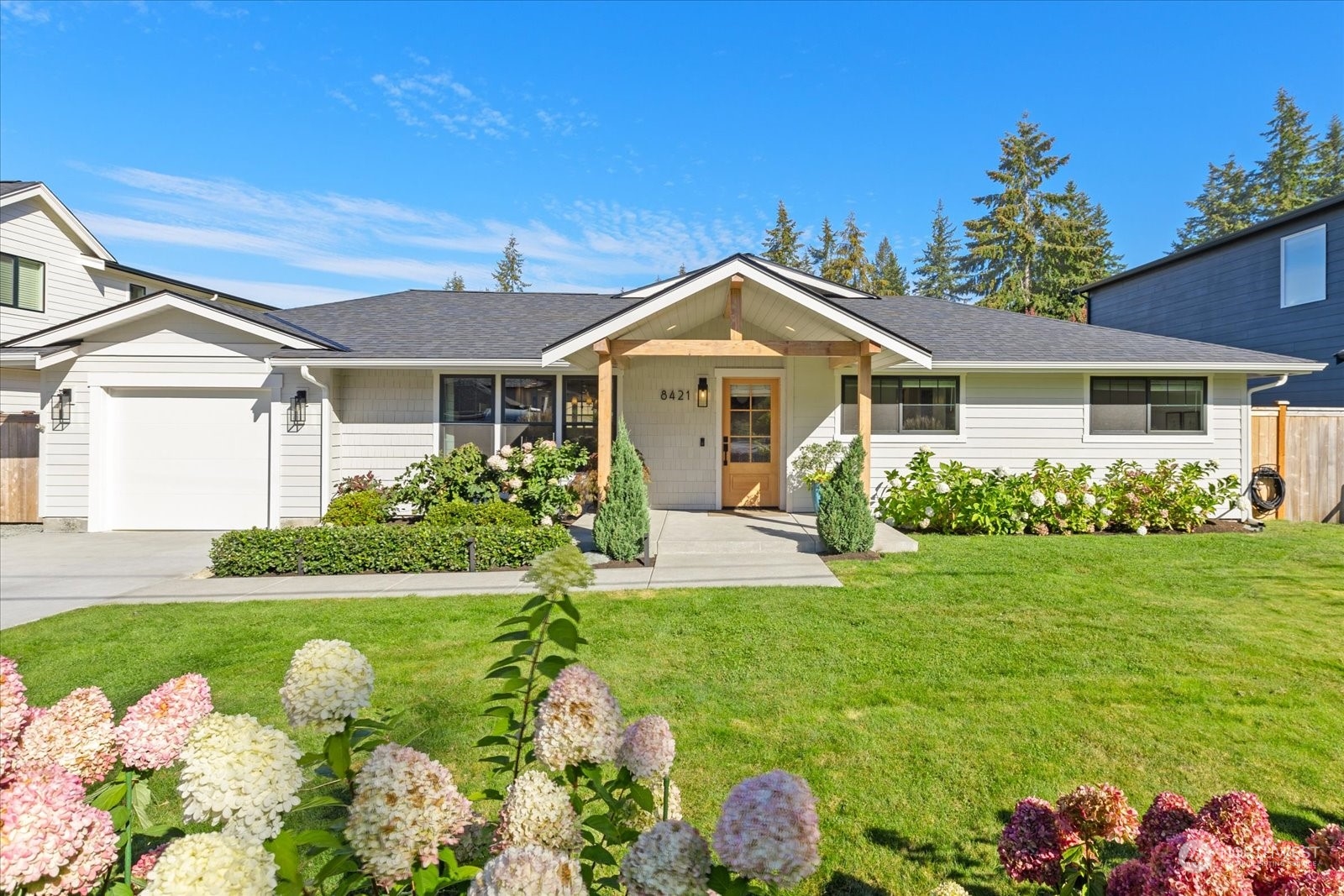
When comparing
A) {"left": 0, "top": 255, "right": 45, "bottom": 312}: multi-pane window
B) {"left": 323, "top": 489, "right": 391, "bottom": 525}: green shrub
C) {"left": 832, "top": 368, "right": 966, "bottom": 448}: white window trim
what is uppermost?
{"left": 0, "top": 255, "right": 45, "bottom": 312}: multi-pane window

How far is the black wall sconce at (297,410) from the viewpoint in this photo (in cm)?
914

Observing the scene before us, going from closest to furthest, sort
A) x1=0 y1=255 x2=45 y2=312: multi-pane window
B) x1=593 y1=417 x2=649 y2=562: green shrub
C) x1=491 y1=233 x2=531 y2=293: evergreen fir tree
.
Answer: x1=593 y1=417 x2=649 y2=562: green shrub, x1=0 y1=255 x2=45 y2=312: multi-pane window, x1=491 y1=233 x2=531 y2=293: evergreen fir tree

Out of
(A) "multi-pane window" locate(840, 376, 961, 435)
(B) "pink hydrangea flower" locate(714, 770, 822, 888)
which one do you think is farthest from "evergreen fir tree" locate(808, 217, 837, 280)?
(B) "pink hydrangea flower" locate(714, 770, 822, 888)

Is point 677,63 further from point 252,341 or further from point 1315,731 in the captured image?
point 1315,731

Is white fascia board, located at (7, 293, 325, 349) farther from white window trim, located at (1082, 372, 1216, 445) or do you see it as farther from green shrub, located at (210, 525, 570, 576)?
white window trim, located at (1082, 372, 1216, 445)

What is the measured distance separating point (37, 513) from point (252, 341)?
15.0 feet

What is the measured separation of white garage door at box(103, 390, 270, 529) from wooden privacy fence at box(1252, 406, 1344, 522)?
16.2 metres

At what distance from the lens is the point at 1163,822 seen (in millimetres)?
1192

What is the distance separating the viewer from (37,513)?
9531 mm

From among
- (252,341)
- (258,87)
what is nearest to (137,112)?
(258,87)

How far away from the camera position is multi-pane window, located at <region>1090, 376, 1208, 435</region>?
33.2 ft

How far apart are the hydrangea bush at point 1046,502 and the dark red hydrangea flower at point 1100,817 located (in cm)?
838

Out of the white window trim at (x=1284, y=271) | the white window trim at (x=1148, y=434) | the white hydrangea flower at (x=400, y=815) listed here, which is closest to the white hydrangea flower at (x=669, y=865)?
the white hydrangea flower at (x=400, y=815)

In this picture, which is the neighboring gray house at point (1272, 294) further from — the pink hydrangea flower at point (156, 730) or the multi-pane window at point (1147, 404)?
the pink hydrangea flower at point (156, 730)
